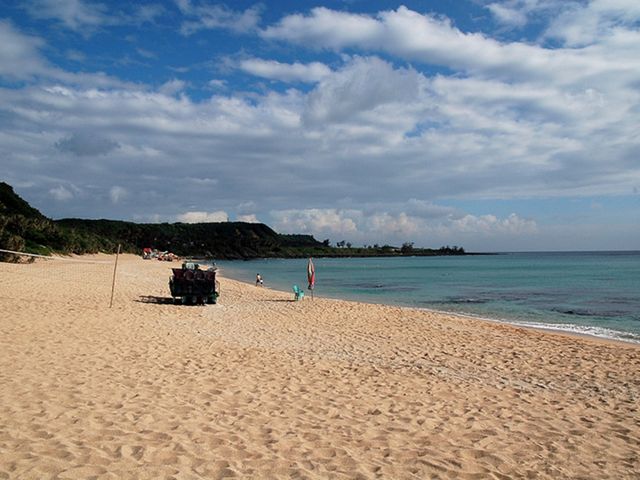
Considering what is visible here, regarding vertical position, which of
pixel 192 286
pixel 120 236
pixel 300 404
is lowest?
pixel 300 404

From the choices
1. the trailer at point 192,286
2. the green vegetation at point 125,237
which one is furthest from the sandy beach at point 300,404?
the green vegetation at point 125,237

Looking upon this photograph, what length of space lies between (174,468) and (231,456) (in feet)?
1.86

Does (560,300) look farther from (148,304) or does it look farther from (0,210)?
(0,210)

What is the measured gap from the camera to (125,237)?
448ft

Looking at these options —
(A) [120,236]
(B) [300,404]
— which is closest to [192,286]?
(B) [300,404]

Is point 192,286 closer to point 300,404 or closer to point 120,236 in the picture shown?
point 300,404

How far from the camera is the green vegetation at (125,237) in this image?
45.7m

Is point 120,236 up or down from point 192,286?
up

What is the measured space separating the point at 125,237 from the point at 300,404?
142068 millimetres

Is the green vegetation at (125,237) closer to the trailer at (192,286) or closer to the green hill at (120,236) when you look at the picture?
the green hill at (120,236)

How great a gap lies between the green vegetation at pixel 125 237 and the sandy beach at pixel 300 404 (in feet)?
93.9

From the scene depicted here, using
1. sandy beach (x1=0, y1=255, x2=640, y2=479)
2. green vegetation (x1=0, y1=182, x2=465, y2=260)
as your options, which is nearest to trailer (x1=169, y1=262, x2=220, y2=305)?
sandy beach (x1=0, y1=255, x2=640, y2=479)

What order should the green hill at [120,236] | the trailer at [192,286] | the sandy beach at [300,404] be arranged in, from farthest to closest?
1. the green hill at [120,236]
2. the trailer at [192,286]
3. the sandy beach at [300,404]

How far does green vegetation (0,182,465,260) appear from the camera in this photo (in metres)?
45.7
